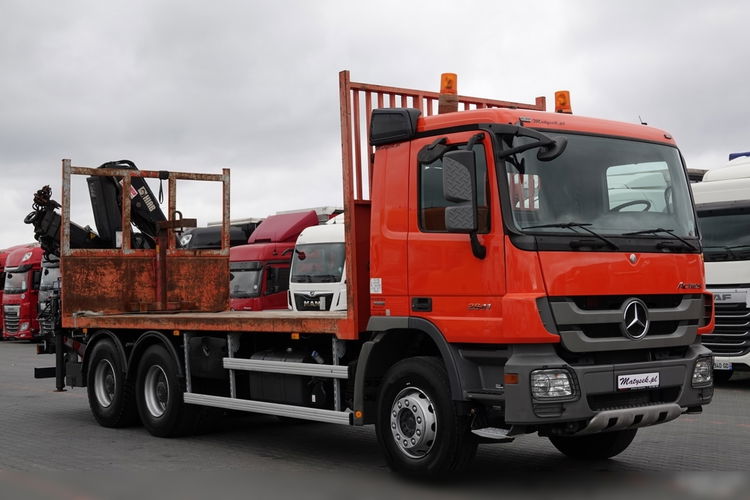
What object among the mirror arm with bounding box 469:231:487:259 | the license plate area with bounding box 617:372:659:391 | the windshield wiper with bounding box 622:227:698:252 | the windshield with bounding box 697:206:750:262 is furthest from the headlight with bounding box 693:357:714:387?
the windshield with bounding box 697:206:750:262

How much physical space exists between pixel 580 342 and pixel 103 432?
6.46 meters

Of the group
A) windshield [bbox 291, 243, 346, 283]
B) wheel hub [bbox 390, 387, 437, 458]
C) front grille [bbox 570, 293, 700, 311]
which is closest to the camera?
front grille [bbox 570, 293, 700, 311]

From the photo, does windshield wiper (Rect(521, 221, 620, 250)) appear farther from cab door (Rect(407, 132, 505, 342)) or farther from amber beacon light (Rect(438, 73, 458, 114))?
amber beacon light (Rect(438, 73, 458, 114))

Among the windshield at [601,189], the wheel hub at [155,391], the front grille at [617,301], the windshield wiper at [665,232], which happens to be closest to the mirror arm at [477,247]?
the windshield at [601,189]

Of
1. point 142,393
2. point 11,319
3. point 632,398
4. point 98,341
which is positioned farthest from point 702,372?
point 11,319

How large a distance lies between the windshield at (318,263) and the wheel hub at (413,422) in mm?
13067

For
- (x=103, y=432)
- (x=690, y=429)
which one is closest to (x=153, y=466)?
(x=103, y=432)

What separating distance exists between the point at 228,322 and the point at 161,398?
1727mm

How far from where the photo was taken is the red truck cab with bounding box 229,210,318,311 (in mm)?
23938

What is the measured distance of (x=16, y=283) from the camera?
33.8 m

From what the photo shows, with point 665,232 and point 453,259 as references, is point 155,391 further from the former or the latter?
point 665,232

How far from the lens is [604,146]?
7.80 m

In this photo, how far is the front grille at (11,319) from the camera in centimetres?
3375

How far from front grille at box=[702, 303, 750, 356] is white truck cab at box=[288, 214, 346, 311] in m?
7.97
